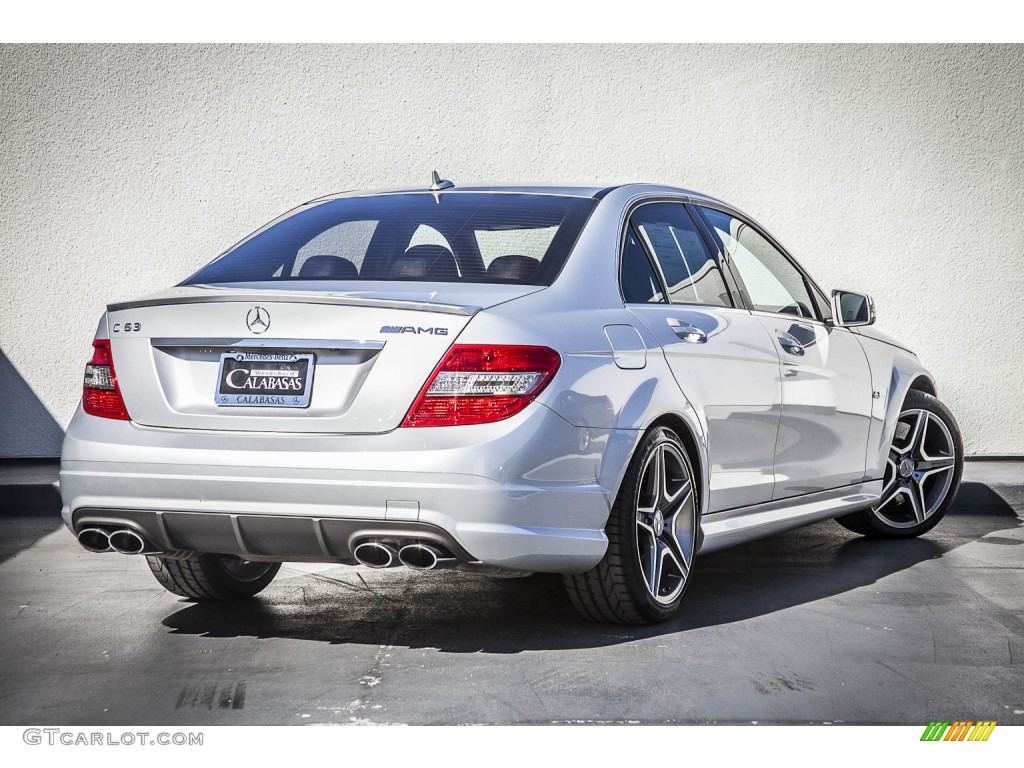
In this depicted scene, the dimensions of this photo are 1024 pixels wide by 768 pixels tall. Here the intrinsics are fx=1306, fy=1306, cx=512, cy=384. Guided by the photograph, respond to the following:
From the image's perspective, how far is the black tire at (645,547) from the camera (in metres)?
4.45

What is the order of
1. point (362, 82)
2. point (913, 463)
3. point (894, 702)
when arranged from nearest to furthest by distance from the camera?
point (894, 702) < point (913, 463) < point (362, 82)

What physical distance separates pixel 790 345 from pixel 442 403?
225cm

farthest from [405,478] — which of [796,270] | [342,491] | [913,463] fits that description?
[913,463]

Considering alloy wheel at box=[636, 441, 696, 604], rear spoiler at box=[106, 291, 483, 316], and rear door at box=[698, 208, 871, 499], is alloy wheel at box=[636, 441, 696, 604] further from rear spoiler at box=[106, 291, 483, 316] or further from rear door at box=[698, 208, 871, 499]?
rear spoiler at box=[106, 291, 483, 316]

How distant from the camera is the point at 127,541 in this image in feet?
13.9

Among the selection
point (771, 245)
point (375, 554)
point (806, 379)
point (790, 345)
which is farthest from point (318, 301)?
point (771, 245)

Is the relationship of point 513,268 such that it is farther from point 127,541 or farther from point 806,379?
point 806,379

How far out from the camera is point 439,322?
13.0ft

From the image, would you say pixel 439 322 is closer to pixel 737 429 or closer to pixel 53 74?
pixel 737 429

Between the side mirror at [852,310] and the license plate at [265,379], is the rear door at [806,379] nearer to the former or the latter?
the side mirror at [852,310]

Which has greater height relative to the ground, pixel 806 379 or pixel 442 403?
pixel 442 403

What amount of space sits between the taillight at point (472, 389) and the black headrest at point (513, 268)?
19.6 inches


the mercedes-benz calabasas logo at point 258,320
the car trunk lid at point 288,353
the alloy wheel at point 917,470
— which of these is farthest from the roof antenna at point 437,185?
the alloy wheel at point 917,470

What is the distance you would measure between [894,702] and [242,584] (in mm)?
2683
